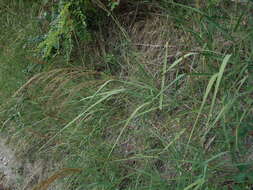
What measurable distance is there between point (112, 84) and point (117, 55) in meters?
0.37

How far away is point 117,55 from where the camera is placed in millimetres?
2979

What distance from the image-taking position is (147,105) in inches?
86.0

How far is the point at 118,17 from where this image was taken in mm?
3037

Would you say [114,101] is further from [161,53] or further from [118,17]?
[118,17]

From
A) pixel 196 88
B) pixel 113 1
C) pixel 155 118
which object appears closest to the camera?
pixel 196 88

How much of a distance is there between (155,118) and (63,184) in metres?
0.69

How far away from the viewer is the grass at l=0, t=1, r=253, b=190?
177cm

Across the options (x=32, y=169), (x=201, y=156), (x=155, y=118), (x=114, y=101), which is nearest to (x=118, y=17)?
(x=114, y=101)

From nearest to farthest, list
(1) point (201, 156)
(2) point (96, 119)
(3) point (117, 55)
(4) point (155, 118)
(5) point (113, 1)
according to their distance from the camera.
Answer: (1) point (201, 156) → (4) point (155, 118) → (2) point (96, 119) → (5) point (113, 1) → (3) point (117, 55)

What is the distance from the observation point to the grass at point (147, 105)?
5.79 feet

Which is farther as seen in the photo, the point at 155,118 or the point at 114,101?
the point at 114,101

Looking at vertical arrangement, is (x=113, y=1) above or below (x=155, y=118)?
above

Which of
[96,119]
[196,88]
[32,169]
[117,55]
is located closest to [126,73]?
[117,55]

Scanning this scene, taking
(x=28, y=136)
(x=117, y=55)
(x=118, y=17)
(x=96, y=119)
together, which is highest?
(x=118, y=17)
